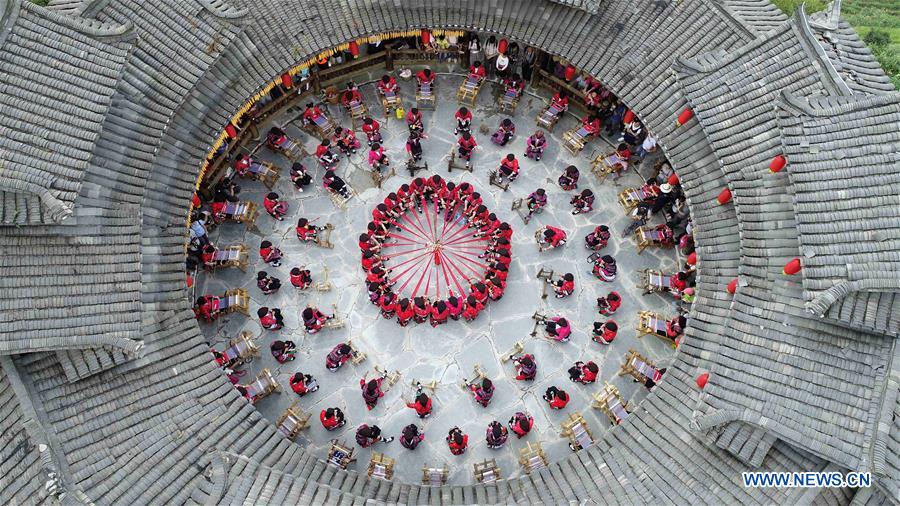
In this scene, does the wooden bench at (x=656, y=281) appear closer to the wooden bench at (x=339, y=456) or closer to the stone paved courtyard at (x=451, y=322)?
the stone paved courtyard at (x=451, y=322)

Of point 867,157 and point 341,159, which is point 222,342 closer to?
point 341,159

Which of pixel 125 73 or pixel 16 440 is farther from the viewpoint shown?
pixel 125 73

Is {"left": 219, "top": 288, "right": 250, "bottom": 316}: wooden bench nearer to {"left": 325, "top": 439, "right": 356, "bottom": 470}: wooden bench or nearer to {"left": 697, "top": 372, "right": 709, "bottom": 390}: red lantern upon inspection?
{"left": 325, "top": 439, "right": 356, "bottom": 470}: wooden bench

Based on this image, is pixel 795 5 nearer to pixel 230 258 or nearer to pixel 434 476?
pixel 434 476

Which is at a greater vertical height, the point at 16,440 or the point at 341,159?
the point at 341,159

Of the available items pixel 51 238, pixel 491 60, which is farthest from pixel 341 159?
pixel 51 238

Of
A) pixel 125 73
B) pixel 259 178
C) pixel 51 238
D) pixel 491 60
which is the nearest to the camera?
pixel 51 238

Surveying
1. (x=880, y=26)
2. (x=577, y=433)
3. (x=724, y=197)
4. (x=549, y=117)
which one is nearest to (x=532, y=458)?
(x=577, y=433)
